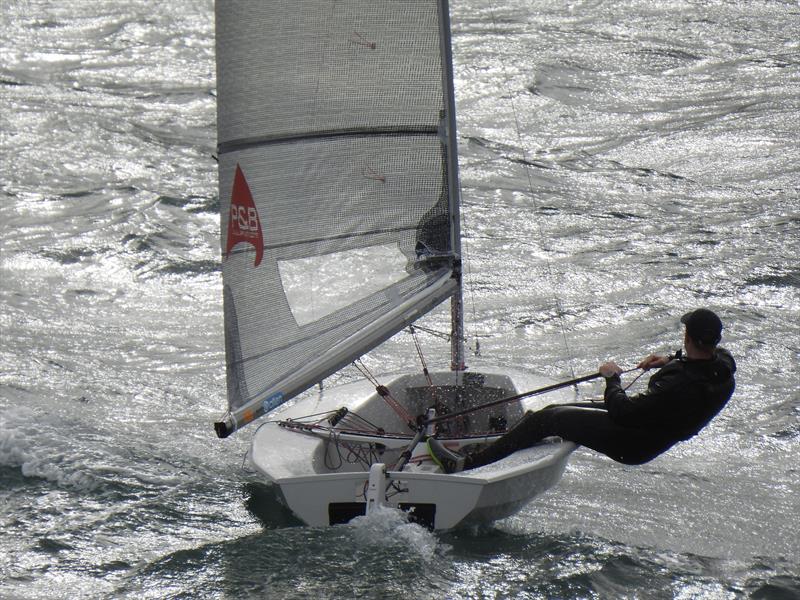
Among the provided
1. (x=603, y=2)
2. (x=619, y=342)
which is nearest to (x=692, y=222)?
(x=619, y=342)

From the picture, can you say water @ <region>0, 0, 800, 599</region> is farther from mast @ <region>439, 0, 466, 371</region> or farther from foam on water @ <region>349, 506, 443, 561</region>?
mast @ <region>439, 0, 466, 371</region>

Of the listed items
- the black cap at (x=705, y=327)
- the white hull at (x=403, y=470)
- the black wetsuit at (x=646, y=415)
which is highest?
the black cap at (x=705, y=327)

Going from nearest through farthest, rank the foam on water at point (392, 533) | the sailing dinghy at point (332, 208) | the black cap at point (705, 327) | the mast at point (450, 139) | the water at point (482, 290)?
the black cap at point (705, 327) < the foam on water at point (392, 533) < the water at point (482, 290) < the sailing dinghy at point (332, 208) < the mast at point (450, 139)

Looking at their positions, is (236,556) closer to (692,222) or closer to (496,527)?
(496,527)

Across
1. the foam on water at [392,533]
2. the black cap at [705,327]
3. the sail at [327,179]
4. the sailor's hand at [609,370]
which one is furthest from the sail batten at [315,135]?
the foam on water at [392,533]

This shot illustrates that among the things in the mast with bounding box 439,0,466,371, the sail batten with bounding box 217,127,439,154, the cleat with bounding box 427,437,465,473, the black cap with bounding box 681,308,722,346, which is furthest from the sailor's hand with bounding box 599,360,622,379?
the sail batten with bounding box 217,127,439,154

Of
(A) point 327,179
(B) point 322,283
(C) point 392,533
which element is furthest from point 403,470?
(A) point 327,179

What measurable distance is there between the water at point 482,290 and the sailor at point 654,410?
1.70 feet

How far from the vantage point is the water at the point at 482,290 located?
499cm

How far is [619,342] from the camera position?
26.3 ft

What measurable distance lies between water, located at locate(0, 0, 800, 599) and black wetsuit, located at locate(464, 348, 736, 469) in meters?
0.52

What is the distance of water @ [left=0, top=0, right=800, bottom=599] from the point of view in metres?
4.99

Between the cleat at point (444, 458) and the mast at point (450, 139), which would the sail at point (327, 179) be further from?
the cleat at point (444, 458)

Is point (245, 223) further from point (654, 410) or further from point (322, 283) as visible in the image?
point (654, 410)
